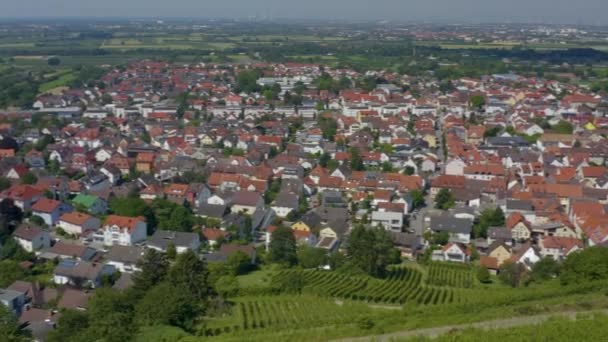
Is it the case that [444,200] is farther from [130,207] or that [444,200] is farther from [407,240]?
[130,207]

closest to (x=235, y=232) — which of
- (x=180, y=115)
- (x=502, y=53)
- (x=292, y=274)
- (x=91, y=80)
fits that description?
(x=292, y=274)

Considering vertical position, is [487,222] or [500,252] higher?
[487,222]

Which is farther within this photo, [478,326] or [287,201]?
[287,201]

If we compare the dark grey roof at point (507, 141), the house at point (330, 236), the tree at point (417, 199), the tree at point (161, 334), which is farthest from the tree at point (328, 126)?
the tree at point (161, 334)

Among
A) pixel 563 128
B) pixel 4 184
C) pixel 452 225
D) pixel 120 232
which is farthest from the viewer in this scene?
pixel 563 128

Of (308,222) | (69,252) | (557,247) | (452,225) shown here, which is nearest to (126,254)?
(69,252)

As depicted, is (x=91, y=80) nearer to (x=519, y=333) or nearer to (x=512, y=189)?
(x=512, y=189)

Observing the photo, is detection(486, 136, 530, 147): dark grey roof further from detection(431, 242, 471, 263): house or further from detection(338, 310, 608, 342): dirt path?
detection(338, 310, 608, 342): dirt path

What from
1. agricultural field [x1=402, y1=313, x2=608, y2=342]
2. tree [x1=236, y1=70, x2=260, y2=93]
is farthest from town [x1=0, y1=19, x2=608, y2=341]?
tree [x1=236, y1=70, x2=260, y2=93]
